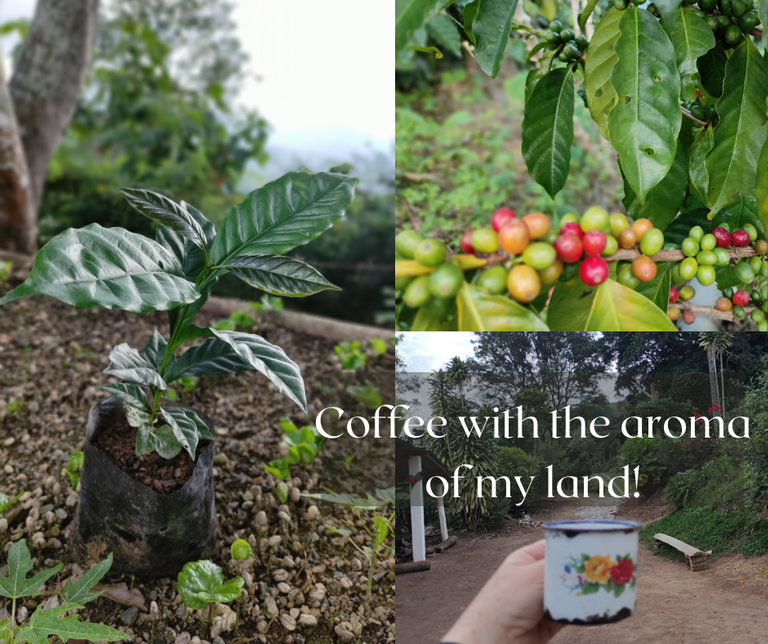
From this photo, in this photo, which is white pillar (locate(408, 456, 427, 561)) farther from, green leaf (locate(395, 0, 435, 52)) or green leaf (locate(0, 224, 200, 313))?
green leaf (locate(395, 0, 435, 52))

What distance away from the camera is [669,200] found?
627 millimetres

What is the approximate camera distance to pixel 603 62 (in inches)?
22.7

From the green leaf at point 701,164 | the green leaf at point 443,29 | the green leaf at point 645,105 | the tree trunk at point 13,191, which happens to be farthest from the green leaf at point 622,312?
the tree trunk at point 13,191

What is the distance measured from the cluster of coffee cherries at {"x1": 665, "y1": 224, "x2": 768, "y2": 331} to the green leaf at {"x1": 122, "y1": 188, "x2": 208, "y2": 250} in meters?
0.57

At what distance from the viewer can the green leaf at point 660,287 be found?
583 mm

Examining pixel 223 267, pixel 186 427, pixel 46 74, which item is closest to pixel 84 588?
pixel 186 427

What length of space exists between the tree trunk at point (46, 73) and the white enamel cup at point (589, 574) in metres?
2.62

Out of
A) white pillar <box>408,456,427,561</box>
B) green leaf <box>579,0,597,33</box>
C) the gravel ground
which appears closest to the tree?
the gravel ground

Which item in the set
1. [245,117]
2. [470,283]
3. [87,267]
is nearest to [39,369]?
[87,267]

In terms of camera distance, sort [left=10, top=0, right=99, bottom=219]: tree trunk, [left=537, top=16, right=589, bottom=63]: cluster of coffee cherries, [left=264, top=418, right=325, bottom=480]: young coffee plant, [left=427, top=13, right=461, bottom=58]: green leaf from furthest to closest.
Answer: [left=10, top=0, right=99, bottom=219]: tree trunk, [left=427, top=13, right=461, bottom=58]: green leaf, [left=264, top=418, right=325, bottom=480]: young coffee plant, [left=537, top=16, right=589, bottom=63]: cluster of coffee cherries

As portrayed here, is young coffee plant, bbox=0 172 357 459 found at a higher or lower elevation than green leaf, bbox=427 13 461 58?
lower

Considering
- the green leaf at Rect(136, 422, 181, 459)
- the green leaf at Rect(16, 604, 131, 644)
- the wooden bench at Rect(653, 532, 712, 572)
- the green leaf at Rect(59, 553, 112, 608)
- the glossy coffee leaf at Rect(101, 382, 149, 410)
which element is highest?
the glossy coffee leaf at Rect(101, 382, 149, 410)

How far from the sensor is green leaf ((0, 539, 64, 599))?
2.38 ft

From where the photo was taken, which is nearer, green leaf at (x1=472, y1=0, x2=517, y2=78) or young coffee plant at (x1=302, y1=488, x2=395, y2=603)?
green leaf at (x1=472, y1=0, x2=517, y2=78)
